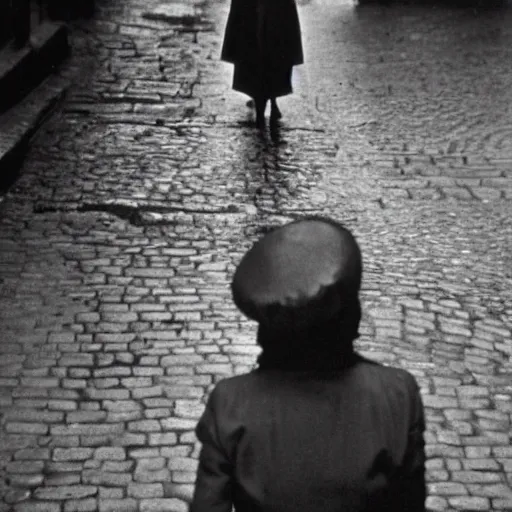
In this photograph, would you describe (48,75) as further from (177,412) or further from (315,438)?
(315,438)

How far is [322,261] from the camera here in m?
2.37

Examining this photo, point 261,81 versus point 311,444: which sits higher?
point 311,444

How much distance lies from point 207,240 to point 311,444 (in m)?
5.11

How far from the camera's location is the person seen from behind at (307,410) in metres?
2.38

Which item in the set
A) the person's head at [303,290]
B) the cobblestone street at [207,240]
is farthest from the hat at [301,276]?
the cobblestone street at [207,240]

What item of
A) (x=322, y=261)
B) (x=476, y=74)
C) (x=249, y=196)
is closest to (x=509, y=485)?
(x=322, y=261)

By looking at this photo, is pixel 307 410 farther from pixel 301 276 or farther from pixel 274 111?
pixel 274 111

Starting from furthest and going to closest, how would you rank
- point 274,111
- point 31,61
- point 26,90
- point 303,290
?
point 31,61 < point 26,90 < point 274,111 < point 303,290

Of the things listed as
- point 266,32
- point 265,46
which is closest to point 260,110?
point 265,46

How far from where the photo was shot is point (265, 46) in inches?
389

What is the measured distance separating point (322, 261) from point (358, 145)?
7.21m

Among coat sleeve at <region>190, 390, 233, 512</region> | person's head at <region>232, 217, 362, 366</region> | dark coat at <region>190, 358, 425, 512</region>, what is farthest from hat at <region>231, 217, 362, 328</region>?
coat sleeve at <region>190, 390, 233, 512</region>

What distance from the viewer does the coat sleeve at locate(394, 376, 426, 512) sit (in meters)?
2.48

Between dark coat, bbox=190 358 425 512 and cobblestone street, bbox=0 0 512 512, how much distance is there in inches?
95.7
